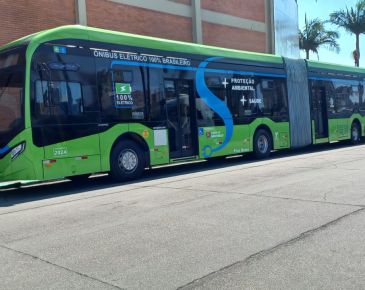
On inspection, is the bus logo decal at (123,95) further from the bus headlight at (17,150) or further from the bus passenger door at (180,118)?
Result: the bus headlight at (17,150)

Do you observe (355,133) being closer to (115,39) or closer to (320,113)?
(320,113)

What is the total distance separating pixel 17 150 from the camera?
9648mm

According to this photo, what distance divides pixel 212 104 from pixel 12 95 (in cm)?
609

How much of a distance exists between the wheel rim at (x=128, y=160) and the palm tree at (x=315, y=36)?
3138 centimetres

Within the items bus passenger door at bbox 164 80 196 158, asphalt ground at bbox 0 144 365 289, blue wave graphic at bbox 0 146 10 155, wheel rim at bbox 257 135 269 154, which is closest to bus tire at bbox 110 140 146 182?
asphalt ground at bbox 0 144 365 289

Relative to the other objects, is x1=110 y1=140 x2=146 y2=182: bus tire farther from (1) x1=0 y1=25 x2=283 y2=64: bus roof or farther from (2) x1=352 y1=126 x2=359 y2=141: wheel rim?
(2) x1=352 y1=126 x2=359 y2=141: wheel rim

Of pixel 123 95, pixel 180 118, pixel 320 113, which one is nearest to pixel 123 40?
pixel 123 95

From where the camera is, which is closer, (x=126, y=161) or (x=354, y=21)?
(x=126, y=161)

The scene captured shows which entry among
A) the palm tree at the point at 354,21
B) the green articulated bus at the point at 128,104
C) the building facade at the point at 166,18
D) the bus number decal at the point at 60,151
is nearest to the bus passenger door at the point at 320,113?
the green articulated bus at the point at 128,104

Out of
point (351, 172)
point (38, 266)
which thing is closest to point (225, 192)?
point (351, 172)

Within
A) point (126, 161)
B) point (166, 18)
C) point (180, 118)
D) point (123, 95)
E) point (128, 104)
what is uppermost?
point (166, 18)

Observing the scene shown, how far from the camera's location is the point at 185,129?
1320 centimetres

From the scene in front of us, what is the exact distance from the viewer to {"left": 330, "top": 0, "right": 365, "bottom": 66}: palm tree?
39.3m

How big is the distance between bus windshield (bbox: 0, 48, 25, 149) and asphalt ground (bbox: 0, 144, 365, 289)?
1.48 metres
